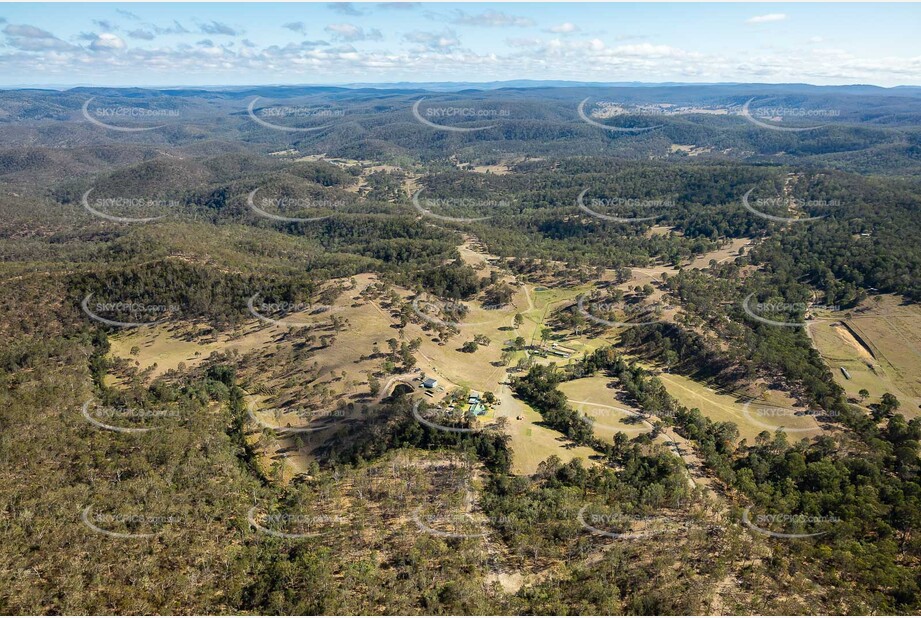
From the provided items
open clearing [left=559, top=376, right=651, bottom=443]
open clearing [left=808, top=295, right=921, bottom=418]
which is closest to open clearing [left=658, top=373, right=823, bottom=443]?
open clearing [left=559, top=376, right=651, bottom=443]

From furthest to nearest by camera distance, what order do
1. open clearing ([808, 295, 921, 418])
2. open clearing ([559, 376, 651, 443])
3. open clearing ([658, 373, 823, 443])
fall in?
1. open clearing ([808, 295, 921, 418])
2. open clearing ([658, 373, 823, 443])
3. open clearing ([559, 376, 651, 443])

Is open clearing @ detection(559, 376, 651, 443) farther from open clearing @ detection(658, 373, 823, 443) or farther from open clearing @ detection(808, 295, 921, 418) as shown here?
open clearing @ detection(808, 295, 921, 418)

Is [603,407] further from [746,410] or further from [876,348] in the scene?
[876,348]

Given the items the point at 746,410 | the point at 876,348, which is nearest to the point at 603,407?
the point at 746,410

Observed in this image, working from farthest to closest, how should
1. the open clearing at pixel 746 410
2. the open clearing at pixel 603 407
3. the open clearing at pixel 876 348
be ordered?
the open clearing at pixel 876 348 → the open clearing at pixel 746 410 → the open clearing at pixel 603 407

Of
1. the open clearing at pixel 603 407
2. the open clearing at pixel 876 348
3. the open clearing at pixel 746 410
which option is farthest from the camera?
the open clearing at pixel 876 348

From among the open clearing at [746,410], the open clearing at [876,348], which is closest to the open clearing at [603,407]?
the open clearing at [746,410]

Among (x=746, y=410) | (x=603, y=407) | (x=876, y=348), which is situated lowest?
(x=746, y=410)

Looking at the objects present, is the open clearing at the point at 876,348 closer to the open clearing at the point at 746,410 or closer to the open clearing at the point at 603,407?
the open clearing at the point at 746,410

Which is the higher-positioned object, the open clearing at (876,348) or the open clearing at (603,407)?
the open clearing at (876,348)
